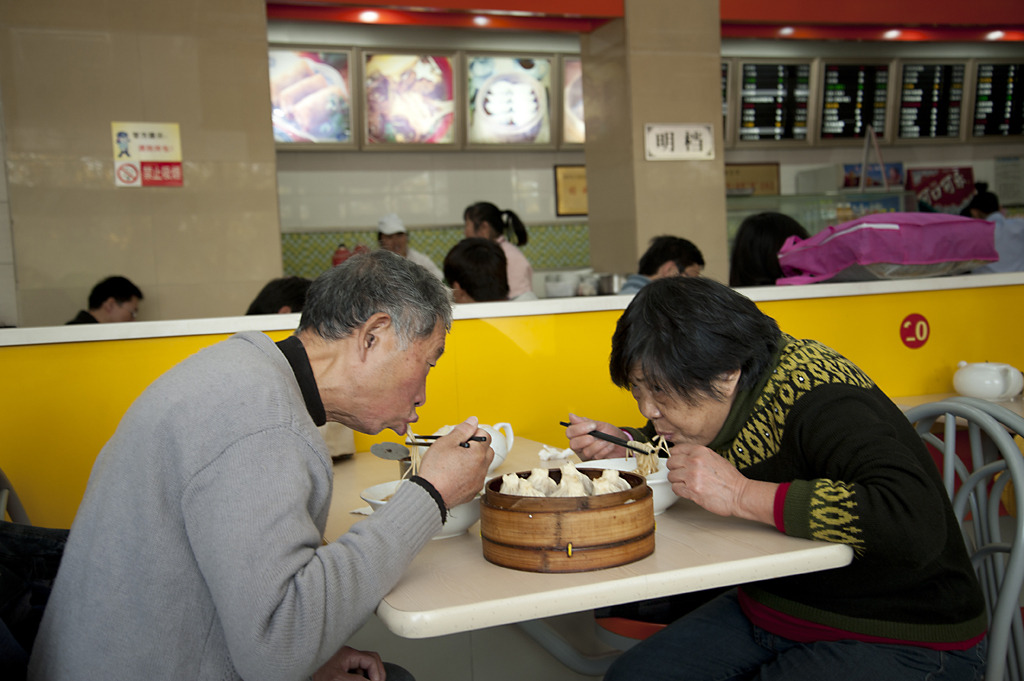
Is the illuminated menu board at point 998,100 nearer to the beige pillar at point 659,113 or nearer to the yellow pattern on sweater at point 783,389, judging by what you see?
the beige pillar at point 659,113

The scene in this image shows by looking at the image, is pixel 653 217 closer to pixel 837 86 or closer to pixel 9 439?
pixel 837 86

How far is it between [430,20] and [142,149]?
7.48 ft

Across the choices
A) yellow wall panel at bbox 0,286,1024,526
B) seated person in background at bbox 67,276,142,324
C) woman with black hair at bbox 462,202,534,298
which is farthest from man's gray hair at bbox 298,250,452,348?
woman with black hair at bbox 462,202,534,298

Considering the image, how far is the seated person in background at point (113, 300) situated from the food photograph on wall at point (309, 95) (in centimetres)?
201

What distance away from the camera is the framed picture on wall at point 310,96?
615cm

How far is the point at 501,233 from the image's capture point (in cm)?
551

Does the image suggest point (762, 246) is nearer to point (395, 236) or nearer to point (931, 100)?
point (395, 236)

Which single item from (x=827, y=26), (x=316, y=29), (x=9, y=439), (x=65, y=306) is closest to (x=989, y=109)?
(x=827, y=26)

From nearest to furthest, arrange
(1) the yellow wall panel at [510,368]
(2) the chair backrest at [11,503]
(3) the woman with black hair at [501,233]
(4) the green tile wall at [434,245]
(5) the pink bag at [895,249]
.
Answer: (2) the chair backrest at [11,503] < (1) the yellow wall panel at [510,368] < (5) the pink bag at [895,249] < (3) the woman with black hair at [501,233] < (4) the green tile wall at [434,245]

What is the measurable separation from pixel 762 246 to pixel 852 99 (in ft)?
14.5

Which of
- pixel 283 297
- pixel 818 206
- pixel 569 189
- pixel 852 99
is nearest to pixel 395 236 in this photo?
pixel 569 189

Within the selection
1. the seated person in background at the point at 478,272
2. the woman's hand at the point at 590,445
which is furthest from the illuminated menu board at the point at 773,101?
the woman's hand at the point at 590,445

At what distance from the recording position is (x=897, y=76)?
7.51 m

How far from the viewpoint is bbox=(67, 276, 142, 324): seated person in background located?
4.52m
